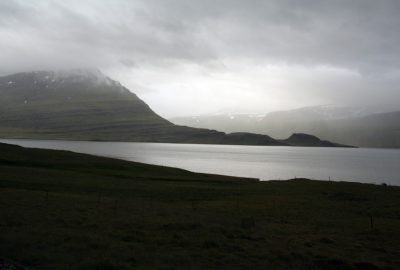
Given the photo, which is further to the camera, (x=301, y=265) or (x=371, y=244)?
(x=371, y=244)

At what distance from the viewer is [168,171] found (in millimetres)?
92250

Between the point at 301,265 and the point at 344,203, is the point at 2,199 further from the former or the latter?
the point at 344,203

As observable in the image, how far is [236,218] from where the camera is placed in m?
33.8

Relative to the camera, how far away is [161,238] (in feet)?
78.9

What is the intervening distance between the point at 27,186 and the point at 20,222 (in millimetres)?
25083

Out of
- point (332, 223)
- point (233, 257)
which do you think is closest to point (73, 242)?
point (233, 257)

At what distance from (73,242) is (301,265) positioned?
489 inches

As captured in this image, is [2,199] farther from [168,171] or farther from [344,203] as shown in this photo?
[168,171]

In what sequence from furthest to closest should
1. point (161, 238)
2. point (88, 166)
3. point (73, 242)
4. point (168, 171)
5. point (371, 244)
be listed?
point (168, 171), point (88, 166), point (371, 244), point (161, 238), point (73, 242)

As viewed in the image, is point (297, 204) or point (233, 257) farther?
point (297, 204)

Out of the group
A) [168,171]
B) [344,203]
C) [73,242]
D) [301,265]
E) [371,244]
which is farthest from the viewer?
[168,171]

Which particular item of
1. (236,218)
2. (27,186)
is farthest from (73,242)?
(27,186)

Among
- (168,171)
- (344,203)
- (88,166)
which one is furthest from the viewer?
(168,171)

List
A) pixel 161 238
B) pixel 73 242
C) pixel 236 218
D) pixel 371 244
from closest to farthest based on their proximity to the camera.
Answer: pixel 73 242, pixel 161 238, pixel 371 244, pixel 236 218
